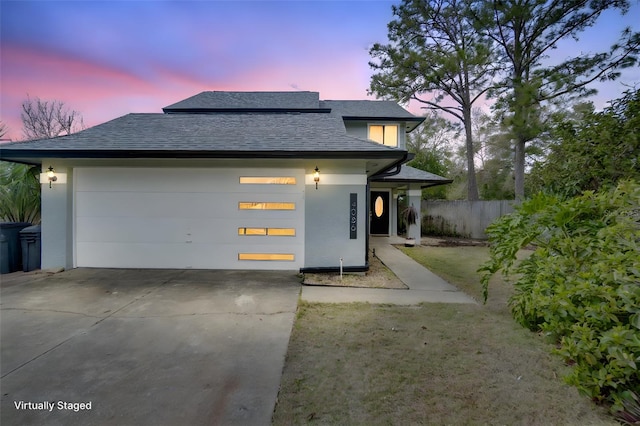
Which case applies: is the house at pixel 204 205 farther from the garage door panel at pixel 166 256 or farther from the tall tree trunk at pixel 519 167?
the tall tree trunk at pixel 519 167

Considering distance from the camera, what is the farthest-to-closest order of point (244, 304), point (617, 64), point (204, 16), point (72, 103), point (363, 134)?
point (72, 103)
point (363, 134)
point (617, 64)
point (204, 16)
point (244, 304)

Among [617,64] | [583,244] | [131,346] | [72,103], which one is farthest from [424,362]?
[72,103]

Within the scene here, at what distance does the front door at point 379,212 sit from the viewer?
13555mm

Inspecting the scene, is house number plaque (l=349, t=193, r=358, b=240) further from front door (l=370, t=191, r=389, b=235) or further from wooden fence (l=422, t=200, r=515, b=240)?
wooden fence (l=422, t=200, r=515, b=240)

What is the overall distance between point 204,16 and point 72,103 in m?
19.6

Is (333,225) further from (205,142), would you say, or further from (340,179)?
(205,142)

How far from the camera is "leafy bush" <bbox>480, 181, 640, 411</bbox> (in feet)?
6.62

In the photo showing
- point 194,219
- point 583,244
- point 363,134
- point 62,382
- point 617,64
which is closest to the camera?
point 62,382

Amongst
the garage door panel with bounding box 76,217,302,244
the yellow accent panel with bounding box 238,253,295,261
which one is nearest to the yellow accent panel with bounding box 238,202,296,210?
the garage door panel with bounding box 76,217,302,244

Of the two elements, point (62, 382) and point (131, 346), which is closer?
point (62, 382)

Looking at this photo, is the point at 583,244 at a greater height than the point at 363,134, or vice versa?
the point at 363,134

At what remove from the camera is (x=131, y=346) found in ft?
10.6

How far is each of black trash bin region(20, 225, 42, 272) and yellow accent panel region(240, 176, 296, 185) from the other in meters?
5.28

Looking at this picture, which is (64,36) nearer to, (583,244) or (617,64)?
(583,244)
